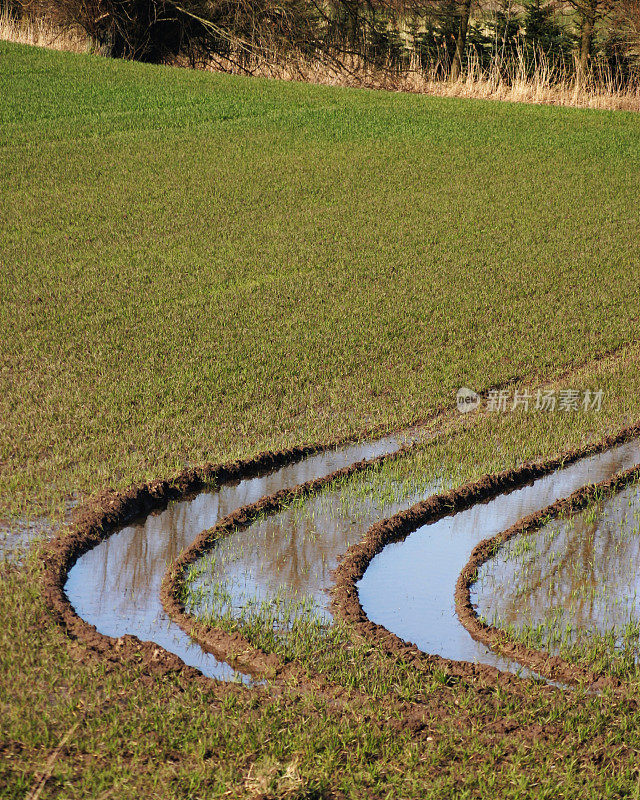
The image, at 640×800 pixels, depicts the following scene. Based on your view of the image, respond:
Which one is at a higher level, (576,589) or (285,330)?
(285,330)

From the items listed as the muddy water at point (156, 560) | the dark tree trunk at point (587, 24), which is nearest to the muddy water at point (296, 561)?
the muddy water at point (156, 560)

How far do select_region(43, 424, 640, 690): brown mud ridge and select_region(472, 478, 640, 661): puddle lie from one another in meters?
0.37

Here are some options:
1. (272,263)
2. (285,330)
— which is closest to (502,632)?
(285,330)

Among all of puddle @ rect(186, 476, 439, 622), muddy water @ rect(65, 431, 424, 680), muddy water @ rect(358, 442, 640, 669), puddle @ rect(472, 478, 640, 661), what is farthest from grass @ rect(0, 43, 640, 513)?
puddle @ rect(472, 478, 640, 661)

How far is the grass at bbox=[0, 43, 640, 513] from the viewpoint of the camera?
6.21 metres

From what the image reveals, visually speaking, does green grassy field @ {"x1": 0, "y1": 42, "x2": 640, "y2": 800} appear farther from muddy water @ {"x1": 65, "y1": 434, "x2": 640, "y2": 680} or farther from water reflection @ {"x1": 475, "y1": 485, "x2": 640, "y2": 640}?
water reflection @ {"x1": 475, "y1": 485, "x2": 640, "y2": 640}

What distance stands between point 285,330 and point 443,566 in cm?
365

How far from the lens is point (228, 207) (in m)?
11.4

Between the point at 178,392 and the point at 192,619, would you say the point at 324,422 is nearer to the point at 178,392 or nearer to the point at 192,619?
the point at 178,392

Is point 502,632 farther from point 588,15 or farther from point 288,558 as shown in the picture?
point 588,15

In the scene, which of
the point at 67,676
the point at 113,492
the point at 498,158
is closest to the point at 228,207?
the point at 498,158

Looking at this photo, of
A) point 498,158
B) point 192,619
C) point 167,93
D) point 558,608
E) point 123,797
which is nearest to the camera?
point 123,797

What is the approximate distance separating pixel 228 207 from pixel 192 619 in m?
8.27

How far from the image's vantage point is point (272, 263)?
9.53m
